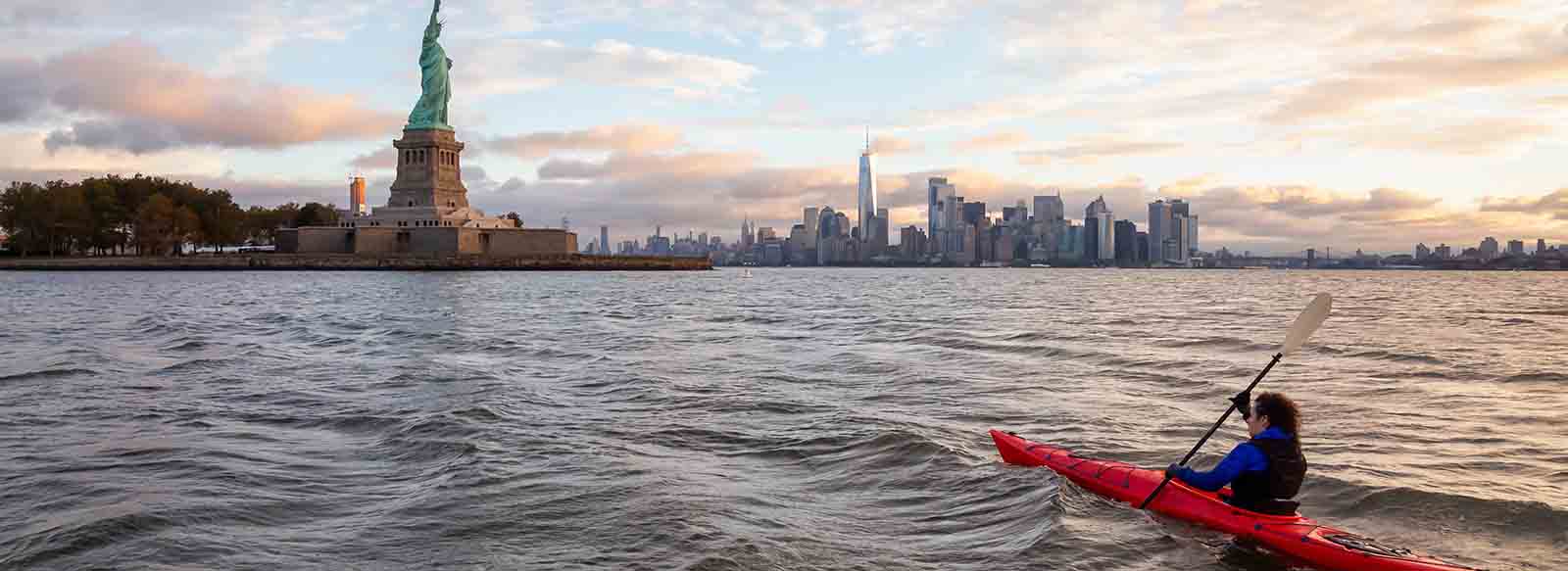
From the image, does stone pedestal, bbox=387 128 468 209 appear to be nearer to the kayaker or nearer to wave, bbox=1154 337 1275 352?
wave, bbox=1154 337 1275 352

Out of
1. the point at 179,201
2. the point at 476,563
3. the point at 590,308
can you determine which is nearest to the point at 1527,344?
the point at 476,563

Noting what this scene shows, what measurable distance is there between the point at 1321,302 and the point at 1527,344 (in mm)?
24010

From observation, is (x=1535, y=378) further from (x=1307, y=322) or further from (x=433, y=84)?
(x=433, y=84)

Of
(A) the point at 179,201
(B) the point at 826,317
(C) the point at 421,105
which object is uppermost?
(C) the point at 421,105

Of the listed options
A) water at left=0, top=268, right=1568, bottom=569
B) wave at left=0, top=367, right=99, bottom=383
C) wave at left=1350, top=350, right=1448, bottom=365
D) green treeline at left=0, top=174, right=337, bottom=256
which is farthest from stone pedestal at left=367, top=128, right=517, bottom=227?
wave at left=1350, top=350, right=1448, bottom=365

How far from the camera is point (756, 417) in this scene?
16.1 metres

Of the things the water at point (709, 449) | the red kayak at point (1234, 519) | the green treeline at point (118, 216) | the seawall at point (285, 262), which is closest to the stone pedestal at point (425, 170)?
the seawall at point (285, 262)

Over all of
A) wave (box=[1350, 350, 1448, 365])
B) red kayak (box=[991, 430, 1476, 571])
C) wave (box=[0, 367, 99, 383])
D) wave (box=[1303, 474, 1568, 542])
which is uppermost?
wave (box=[0, 367, 99, 383])

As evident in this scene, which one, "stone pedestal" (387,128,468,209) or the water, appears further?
"stone pedestal" (387,128,468,209)

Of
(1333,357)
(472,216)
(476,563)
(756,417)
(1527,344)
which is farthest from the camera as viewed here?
(472,216)

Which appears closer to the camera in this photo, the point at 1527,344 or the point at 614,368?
the point at 614,368

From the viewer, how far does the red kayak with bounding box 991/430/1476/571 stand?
27.4 feet

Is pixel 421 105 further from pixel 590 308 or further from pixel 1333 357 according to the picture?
pixel 1333 357

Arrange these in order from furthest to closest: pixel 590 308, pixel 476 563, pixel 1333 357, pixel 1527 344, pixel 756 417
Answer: pixel 590 308
pixel 1527 344
pixel 1333 357
pixel 756 417
pixel 476 563
